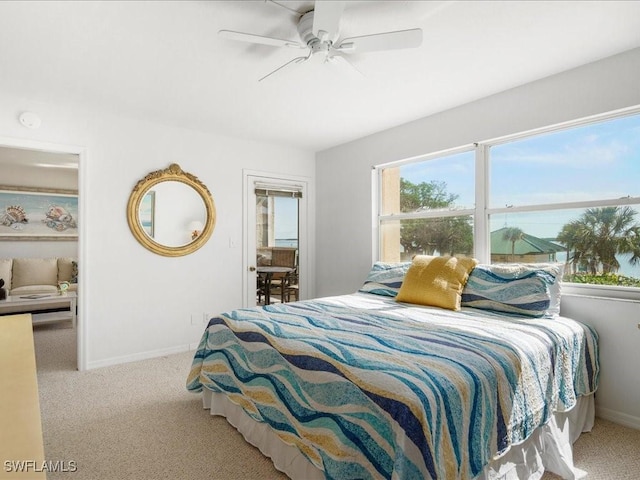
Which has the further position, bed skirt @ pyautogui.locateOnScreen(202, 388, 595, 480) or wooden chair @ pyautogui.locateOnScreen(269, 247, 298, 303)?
wooden chair @ pyautogui.locateOnScreen(269, 247, 298, 303)

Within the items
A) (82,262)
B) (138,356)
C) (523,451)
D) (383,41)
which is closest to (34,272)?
(82,262)

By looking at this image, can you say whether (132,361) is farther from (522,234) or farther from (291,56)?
(522,234)

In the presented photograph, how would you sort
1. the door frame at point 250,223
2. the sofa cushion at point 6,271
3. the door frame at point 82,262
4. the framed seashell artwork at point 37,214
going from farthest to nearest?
the framed seashell artwork at point 37,214
the sofa cushion at point 6,271
the door frame at point 250,223
the door frame at point 82,262

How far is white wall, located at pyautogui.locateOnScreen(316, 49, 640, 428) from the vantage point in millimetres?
2361

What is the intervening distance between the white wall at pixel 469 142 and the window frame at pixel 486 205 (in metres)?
0.07

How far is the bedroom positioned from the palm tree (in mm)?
595

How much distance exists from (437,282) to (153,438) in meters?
2.22

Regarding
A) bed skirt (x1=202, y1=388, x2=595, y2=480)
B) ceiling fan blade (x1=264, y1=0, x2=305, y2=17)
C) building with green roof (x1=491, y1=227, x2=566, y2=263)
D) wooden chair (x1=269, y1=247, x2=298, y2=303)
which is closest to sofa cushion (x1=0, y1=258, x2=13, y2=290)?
wooden chair (x1=269, y1=247, x2=298, y2=303)

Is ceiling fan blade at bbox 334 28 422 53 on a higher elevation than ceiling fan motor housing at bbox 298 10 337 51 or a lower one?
lower

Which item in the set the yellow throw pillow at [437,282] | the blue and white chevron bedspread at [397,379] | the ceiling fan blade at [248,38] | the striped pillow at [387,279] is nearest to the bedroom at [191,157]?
the ceiling fan blade at [248,38]

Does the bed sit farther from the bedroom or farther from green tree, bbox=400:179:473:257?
green tree, bbox=400:179:473:257

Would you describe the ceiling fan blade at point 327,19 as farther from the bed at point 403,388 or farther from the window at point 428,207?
the window at point 428,207

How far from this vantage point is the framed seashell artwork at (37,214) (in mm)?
5434

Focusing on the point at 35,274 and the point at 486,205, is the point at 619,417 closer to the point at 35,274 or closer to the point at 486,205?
the point at 486,205
